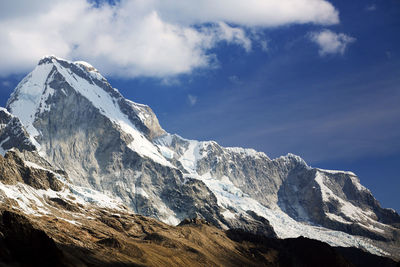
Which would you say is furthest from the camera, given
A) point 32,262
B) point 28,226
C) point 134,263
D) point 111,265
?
point 134,263

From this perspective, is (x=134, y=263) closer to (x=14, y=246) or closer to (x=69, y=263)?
(x=69, y=263)

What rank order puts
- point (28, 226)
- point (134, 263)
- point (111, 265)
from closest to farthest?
point (28, 226) < point (111, 265) < point (134, 263)

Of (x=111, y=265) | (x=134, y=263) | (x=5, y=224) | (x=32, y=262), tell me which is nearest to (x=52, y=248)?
(x=32, y=262)

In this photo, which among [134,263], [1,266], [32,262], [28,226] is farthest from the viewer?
[134,263]

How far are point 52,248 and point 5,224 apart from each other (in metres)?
16.4

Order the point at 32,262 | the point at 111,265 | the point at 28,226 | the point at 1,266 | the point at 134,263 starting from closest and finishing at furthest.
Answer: the point at 1,266 < the point at 32,262 < the point at 28,226 < the point at 111,265 < the point at 134,263

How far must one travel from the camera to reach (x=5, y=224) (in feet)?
465

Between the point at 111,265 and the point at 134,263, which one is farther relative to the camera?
the point at 134,263

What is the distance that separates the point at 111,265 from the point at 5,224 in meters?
45.2

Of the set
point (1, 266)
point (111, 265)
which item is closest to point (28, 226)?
point (1, 266)

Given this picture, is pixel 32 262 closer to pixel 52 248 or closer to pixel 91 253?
pixel 52 248

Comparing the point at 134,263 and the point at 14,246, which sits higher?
the point at 134,263

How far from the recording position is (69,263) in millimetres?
142250

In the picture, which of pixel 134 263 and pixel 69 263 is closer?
pixel 69 263
